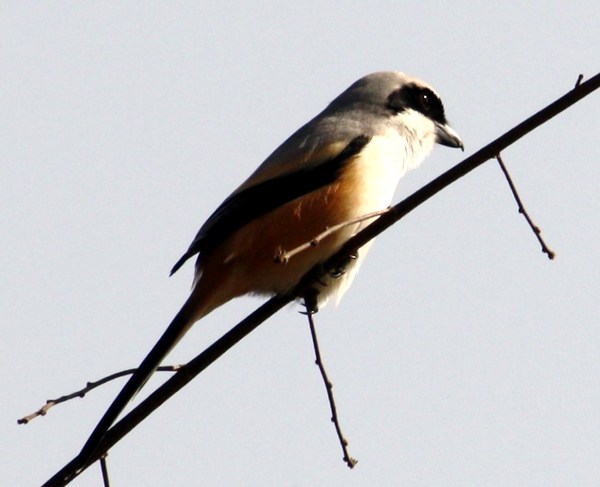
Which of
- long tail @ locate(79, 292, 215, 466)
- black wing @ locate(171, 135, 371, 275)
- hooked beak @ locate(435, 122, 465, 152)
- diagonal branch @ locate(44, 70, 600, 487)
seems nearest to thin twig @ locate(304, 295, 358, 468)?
diagonal branch @ locate(44, 70, 600, 487)

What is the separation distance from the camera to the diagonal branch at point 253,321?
3000 mm

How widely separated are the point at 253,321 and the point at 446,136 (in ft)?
8.08

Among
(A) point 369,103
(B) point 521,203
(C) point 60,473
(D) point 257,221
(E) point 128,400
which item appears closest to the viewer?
(C) point 60,473

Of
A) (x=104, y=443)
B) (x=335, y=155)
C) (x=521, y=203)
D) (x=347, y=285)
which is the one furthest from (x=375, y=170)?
(x=104, y=443)

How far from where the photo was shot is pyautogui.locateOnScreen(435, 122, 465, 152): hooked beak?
555cm

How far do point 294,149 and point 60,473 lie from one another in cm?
222

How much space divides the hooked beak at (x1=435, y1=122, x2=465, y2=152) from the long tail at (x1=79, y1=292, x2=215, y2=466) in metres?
1.74

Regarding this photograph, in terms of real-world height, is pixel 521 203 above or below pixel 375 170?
below

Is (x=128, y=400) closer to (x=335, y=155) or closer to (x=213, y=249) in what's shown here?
(x=213, y=249)

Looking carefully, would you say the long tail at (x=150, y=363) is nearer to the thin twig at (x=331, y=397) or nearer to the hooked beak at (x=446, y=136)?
the thin twig at (x=331, y=397)

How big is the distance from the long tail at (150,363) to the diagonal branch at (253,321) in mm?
123

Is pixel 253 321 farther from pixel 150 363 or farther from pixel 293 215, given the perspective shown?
pixel 293 215

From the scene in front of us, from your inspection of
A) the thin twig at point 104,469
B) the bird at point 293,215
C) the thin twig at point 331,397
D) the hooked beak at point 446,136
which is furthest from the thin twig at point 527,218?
the hooked beak at point 446,136

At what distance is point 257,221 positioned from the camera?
4648mm
